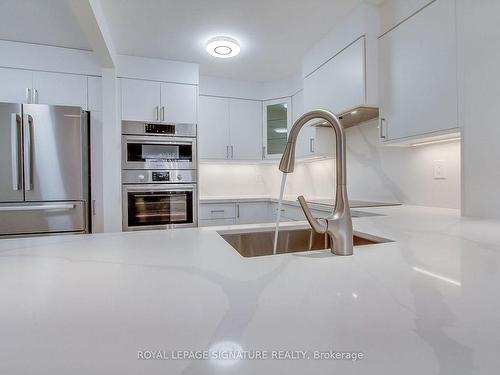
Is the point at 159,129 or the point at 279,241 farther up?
the point at 159,129

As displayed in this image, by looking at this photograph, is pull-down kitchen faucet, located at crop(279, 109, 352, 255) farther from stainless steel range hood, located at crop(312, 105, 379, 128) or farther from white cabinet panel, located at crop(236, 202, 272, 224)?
white cabinet panel, located at crop(236, 202, 272, 224)

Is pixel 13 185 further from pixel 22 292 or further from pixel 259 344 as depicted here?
pixel 259 344

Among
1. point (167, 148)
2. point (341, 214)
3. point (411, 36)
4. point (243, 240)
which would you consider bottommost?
point (243, 240)

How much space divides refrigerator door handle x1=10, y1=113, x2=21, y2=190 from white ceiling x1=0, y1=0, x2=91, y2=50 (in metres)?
0.69

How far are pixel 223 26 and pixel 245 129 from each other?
1.30m

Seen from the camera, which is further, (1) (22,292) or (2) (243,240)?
→ (2) (243,240)

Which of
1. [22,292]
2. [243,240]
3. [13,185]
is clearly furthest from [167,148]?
[22,292]

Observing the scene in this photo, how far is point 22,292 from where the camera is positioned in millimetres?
477

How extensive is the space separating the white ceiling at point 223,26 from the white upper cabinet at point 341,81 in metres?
0.28

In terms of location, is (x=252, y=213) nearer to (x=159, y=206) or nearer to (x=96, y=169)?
(x=159, y=206)

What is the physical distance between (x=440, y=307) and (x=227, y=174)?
321 cm

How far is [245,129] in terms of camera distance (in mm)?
3289

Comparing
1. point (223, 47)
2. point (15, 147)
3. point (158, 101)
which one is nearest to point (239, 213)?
point (158, 101)

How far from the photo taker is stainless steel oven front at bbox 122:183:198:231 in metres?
2.56
